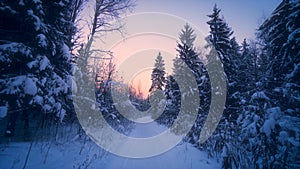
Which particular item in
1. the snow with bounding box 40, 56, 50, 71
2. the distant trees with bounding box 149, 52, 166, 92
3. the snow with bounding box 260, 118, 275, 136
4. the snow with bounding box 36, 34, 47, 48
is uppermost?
the distant trees with bounding box 149, 52, 166, 92

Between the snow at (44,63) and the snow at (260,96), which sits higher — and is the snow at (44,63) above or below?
above

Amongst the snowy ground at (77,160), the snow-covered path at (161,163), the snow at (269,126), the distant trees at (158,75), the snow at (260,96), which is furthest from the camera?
the distant trees at (158,75)

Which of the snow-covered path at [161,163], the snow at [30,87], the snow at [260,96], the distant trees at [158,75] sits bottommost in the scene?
the snow-covered path at [161,163]

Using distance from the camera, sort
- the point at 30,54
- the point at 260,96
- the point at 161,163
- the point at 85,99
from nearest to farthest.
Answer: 1. the point at 260,96
2. the point at 30,54
3. the point at 161,163
4. the point at 85,99

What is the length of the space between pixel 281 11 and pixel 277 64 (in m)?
Answer: 2.59

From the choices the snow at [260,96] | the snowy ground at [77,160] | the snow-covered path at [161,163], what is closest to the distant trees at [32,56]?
the snowy ground at [77,160]

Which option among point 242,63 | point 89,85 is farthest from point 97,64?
point 242,63

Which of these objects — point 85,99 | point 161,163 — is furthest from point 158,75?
point 161,163

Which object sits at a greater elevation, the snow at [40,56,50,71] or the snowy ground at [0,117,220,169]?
the snow at [40,56,50,71]

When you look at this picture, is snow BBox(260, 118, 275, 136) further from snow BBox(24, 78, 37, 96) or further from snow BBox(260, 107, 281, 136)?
snow BBox(24, 78, 37, 96)

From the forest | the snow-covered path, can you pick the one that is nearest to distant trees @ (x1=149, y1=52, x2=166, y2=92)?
the forest

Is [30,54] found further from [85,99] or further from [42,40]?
[85,99]

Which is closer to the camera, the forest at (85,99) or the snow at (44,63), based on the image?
the forest at (85,99)

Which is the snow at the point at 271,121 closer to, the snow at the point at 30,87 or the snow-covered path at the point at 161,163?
the snow-covered path at the point at 161,163
